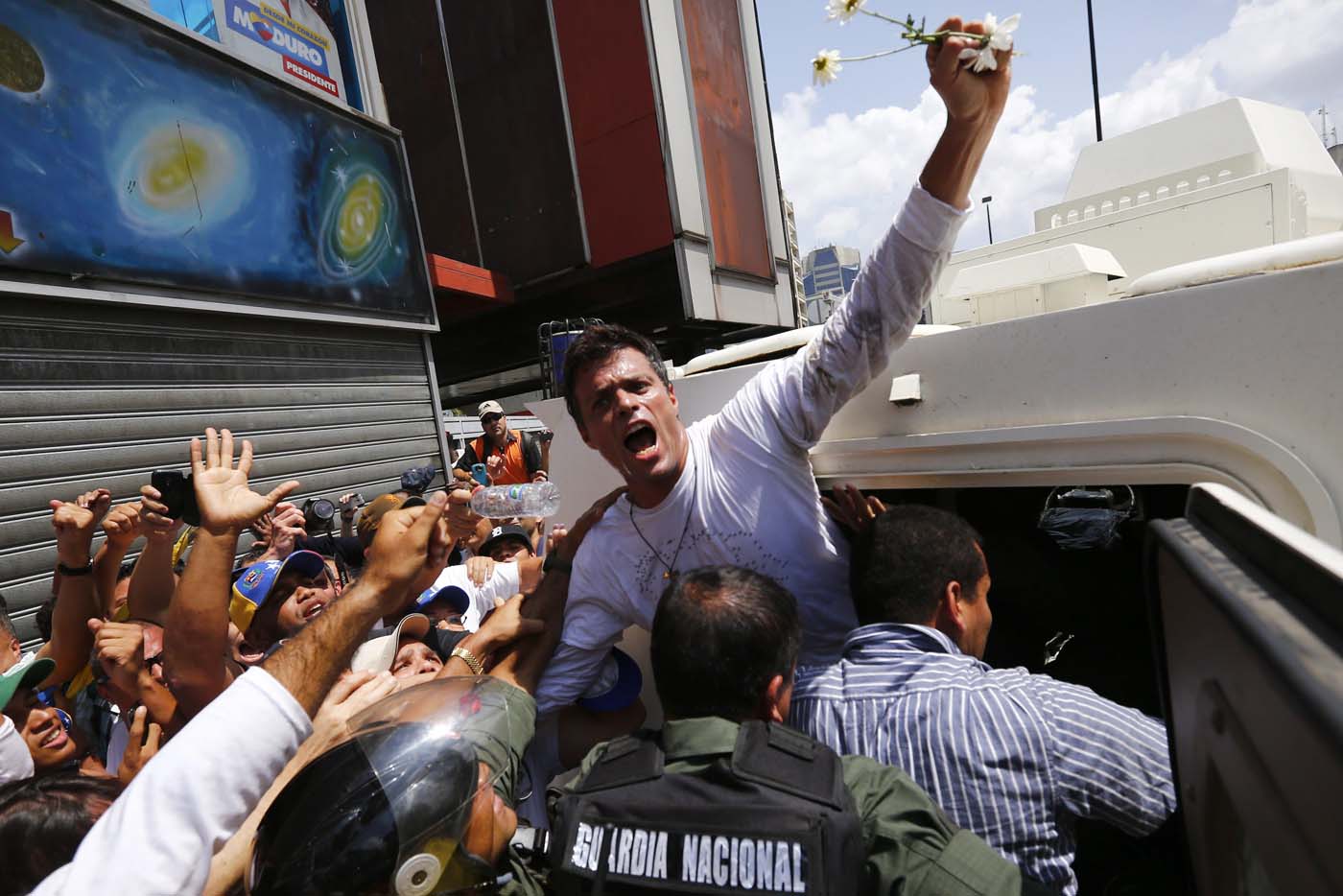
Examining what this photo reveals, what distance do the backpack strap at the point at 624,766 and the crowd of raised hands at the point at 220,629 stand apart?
48cm

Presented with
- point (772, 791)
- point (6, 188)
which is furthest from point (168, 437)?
point (772, 791)

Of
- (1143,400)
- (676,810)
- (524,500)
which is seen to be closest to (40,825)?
(676,810)

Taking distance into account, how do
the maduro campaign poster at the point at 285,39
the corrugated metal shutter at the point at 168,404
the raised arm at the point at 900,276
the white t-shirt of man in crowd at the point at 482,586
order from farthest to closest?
the maduro campaign poster at the point at 285,39
the corrugated metal shutter at the point at 168,404
the white t-shirt of man in crowd at the point at 482,586
the raised arm at the point at 900,276

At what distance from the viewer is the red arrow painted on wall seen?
3512 mm

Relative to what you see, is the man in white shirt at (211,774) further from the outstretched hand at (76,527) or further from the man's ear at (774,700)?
the outstretched hand at (76,527)

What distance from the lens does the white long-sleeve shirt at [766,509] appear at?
142 cm

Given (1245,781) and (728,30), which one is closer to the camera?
(1245,781)

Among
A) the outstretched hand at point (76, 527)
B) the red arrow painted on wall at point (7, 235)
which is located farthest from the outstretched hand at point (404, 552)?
the red arrow painted on wall at point (7, 235)

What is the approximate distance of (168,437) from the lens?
4.42 metres

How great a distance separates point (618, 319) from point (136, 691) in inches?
338

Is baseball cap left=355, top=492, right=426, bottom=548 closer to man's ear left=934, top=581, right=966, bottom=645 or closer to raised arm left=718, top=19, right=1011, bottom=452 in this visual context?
raised arm left=718, top=19, right=1011, bottom=452

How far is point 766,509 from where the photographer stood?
64.7 inches

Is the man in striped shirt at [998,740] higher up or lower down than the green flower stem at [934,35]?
lower down

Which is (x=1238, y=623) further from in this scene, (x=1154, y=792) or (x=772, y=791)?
(x=1154, y=792)
